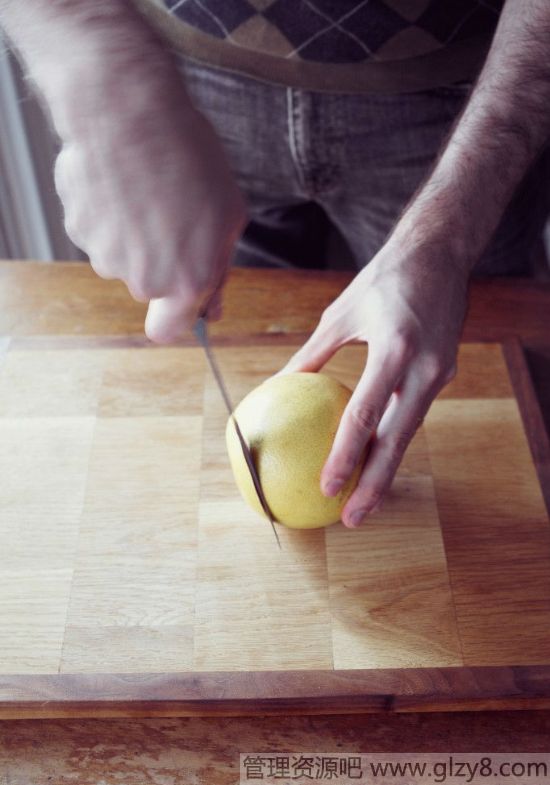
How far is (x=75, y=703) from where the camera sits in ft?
2.37

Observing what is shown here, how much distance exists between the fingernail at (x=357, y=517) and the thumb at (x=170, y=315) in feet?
0.94

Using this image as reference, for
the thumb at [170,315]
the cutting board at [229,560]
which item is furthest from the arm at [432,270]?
the thumb at [170,315]

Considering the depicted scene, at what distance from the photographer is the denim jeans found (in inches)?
41.3

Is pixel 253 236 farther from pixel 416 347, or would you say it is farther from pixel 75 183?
pixel 75 183

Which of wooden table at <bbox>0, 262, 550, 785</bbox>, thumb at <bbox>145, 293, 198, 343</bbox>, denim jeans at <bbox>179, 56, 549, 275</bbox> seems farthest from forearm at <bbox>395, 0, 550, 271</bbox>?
wooden table at <bbox>0, 262, 550, 785</bbox>

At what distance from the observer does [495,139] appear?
35.3 inches

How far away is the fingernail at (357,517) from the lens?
806 mm

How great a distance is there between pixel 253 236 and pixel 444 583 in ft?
2.32

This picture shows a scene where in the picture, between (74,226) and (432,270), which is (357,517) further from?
(74,226)

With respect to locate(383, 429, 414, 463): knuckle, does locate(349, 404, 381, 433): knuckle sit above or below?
above

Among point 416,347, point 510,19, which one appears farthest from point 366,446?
point 510,19

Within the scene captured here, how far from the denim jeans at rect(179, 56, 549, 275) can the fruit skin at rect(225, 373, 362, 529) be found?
1.18 feet

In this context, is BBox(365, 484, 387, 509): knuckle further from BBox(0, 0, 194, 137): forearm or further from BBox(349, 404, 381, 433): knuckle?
BBox(0, 0, 194, 137): forearm

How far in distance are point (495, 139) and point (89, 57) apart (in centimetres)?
52
